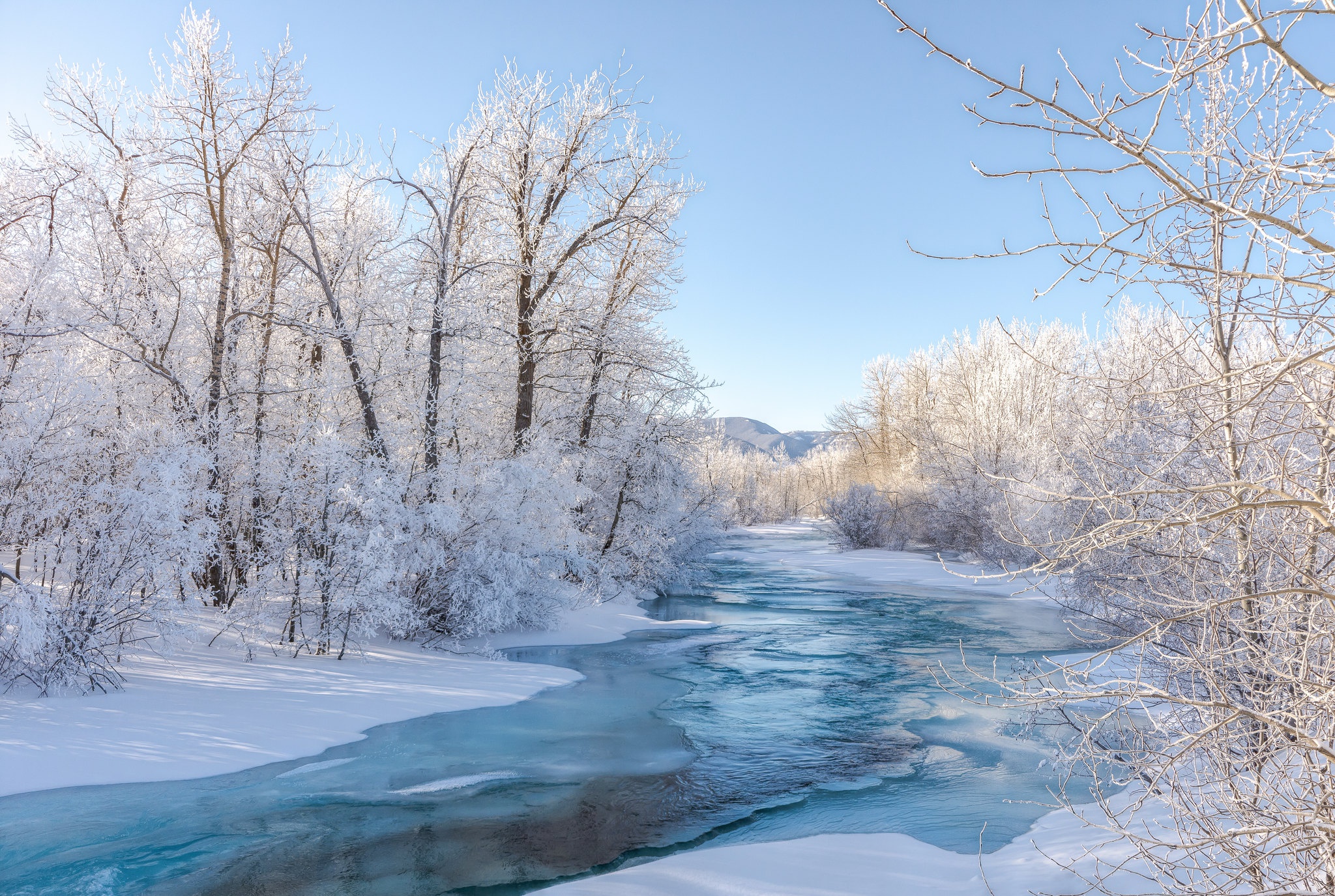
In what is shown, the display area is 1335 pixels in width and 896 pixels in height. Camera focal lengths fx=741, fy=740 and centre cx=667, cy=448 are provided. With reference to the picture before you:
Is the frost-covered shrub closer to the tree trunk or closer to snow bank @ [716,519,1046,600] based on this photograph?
snow bank @ [716,519,1046,600]

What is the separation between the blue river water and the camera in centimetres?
447

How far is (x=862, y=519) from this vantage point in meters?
31.8

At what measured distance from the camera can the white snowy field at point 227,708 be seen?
5566mm

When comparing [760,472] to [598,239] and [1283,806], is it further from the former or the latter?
[1283,806]

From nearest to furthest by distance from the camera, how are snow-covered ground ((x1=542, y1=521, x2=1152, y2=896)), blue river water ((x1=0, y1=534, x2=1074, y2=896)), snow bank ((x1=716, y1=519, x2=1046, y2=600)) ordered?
1. snow-covered ground ((x1=542, y1=521, x2=1152, y2=896))
2. blue river water ((x1=0, y1=534, x2=1074, y2=896))
3. snow bank ((x1=716, y1=519, x2=1046, y2=600))

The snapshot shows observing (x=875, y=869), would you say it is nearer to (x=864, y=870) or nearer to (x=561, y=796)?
(x=864, y=870)

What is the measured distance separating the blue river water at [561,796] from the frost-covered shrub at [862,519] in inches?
874

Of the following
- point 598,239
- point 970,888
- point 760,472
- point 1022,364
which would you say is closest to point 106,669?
point 970,888

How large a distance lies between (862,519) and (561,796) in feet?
90.7

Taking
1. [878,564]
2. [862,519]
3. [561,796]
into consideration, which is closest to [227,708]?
[561,796]

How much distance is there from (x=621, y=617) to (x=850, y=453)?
38158 millimetres

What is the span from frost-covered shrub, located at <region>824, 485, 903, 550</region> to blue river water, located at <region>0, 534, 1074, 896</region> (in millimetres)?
22211

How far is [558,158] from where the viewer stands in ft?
46.4

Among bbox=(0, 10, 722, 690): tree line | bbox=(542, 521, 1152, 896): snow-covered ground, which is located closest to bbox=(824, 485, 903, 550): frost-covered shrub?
bbox=(0, 10, 722, 690): tree line
